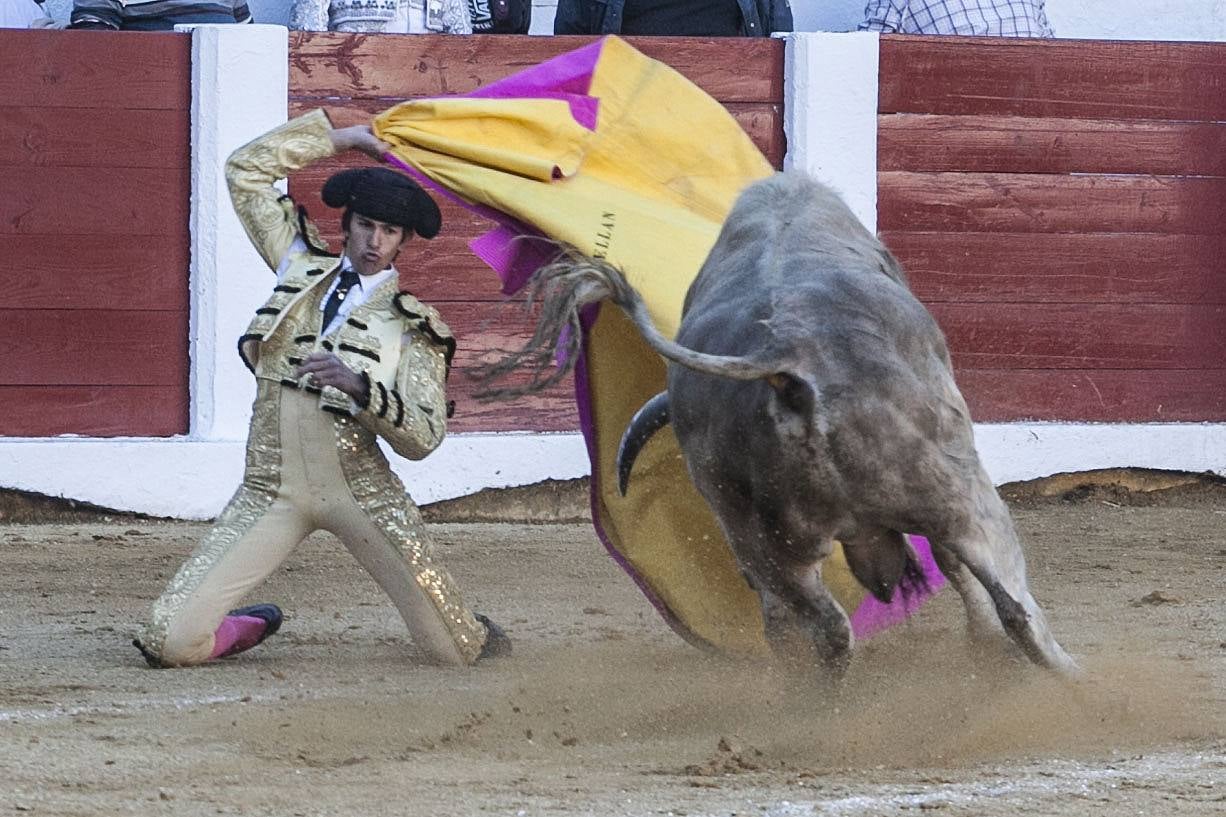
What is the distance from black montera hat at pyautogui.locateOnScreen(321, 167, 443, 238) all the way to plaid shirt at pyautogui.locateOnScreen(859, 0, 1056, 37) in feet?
9.54

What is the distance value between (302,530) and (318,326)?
389mm

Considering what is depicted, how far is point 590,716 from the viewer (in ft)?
10.2

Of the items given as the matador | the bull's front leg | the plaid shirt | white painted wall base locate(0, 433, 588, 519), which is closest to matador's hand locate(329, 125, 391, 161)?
the matador

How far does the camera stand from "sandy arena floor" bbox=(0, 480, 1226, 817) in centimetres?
249

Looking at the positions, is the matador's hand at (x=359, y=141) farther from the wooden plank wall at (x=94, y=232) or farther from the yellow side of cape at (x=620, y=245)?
the wooden plank wall at (x=94, y=232)

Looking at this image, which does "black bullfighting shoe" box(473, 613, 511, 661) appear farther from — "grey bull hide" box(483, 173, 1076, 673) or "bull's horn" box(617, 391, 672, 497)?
"grey bull hide" box(483, 173, 1076, 673)

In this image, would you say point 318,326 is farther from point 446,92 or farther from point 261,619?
point 446,92

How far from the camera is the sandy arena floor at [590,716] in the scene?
2.49 meters

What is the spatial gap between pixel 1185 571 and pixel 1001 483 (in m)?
1.13

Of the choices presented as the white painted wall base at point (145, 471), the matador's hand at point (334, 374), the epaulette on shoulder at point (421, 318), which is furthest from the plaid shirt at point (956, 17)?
the matador's hand at point (334, 374)

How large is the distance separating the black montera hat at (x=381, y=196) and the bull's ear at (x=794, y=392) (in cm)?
109

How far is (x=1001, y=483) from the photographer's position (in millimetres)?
5801

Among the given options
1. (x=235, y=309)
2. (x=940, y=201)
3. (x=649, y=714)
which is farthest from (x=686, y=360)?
(x=940, y=201)

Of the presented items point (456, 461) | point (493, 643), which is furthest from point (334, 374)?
point (456, 461)
